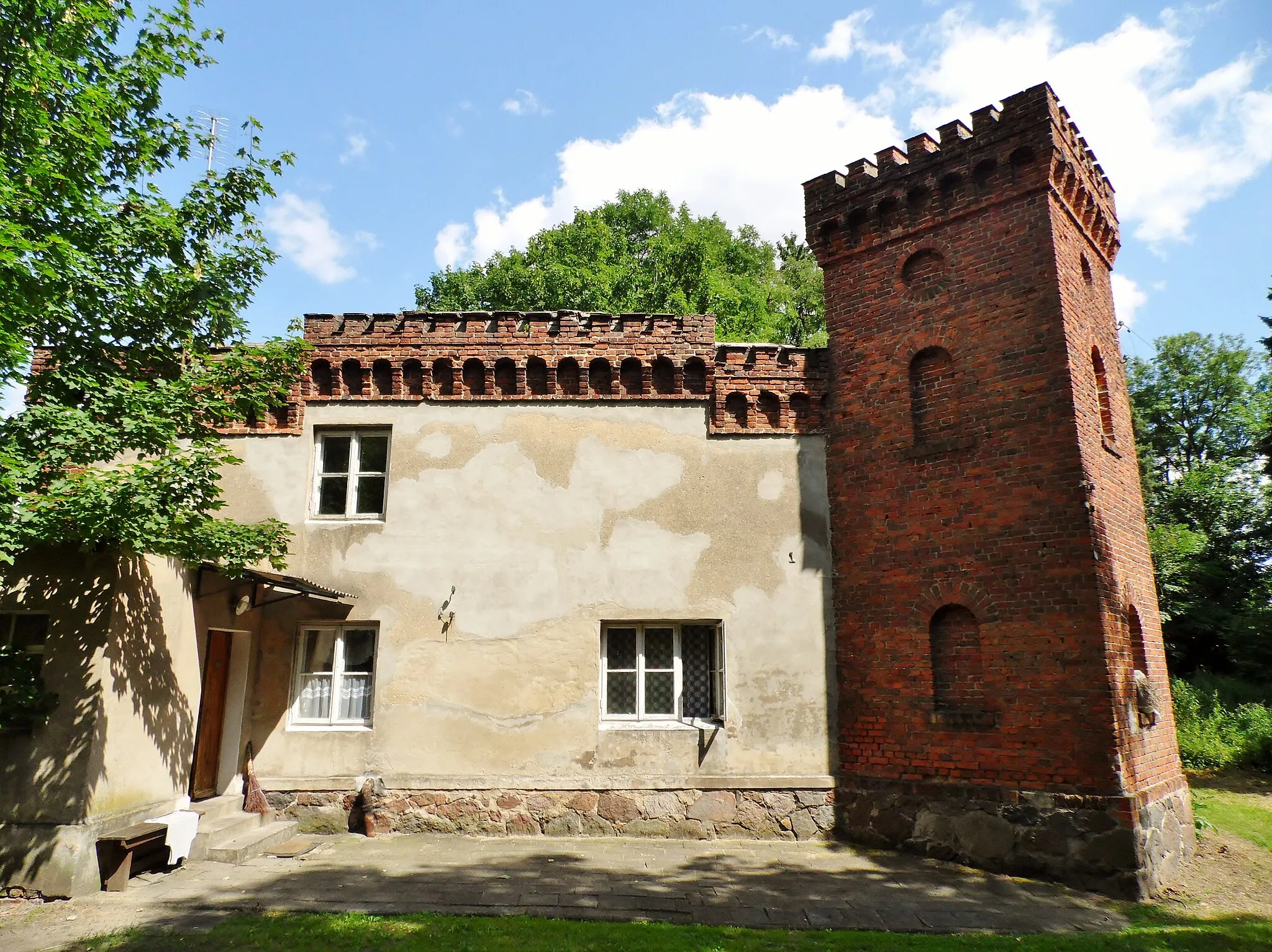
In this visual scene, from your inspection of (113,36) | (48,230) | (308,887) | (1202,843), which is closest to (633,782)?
(308,887)

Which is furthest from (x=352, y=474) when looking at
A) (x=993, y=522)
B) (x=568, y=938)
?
(x=993, y=522)

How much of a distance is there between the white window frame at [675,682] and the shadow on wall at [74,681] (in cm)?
504

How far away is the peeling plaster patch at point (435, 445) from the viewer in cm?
1057

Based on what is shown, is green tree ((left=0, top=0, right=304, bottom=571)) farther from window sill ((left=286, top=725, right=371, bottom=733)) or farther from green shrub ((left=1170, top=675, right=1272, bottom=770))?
green shrub ((left=1170, top=675, right=1272, bottom=770))

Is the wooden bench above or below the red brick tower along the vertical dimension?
below

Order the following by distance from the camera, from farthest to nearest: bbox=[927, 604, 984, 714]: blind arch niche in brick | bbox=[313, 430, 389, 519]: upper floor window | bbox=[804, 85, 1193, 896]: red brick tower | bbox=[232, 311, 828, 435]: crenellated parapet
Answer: bbox=[232, 311, 828, 435]: crenellated parapet
bbox=[313, 430, 389, 519]: upper floor window
bbox=[927, 604, 984, 714]: blind arch niche in brick
bbox=[804, 85, 1193, 896]: red brick tower

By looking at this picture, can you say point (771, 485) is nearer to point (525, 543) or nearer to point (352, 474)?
point (525, 543)

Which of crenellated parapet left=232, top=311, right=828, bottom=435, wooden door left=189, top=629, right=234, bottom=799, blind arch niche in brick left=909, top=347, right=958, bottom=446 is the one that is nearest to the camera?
wooden door left=189, top=629, right=234, bottom=799

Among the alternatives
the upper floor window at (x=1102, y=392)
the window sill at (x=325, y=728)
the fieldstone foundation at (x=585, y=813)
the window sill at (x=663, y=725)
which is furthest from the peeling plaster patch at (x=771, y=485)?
the window sill at (x=325, y=728)

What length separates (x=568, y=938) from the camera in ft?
20.0

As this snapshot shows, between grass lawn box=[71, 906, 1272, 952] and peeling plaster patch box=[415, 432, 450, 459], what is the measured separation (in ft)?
18.6

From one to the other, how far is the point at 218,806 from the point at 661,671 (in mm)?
5472

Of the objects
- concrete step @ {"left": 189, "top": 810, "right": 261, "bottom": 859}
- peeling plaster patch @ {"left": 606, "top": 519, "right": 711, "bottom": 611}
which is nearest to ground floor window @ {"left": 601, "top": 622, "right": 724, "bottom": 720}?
peeling plaster patch @ {"left": 606, "top": 519, "right": 711, "bottom": 611}

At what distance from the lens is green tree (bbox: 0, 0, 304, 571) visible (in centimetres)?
648
